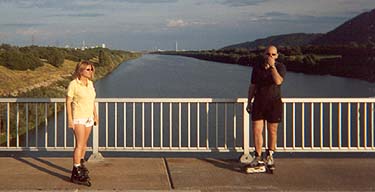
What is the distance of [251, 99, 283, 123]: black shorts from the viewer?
7.62 m

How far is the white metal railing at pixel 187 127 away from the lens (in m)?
8.66

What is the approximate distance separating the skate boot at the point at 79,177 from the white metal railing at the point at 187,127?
4.91 feet

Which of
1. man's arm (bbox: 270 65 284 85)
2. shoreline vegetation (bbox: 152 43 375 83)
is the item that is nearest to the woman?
man's arm (bbox: 270 65 284 85)

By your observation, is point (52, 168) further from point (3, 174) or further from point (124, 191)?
point (124, 191)

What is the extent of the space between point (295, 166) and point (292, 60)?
7500 cm

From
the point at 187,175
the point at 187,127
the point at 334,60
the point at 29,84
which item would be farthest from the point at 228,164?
the point at 334,60

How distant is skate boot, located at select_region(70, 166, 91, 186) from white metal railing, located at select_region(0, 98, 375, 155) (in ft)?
4.91

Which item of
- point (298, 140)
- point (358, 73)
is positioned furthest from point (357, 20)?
point (298, 140)

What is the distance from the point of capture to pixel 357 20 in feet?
269

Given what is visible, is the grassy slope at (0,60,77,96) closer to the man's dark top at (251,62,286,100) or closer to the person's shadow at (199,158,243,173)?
the person's shadow at (199,158,243,173)

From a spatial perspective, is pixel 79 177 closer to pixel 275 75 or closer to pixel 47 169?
pixel 47 169

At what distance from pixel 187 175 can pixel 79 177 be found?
1423 mm

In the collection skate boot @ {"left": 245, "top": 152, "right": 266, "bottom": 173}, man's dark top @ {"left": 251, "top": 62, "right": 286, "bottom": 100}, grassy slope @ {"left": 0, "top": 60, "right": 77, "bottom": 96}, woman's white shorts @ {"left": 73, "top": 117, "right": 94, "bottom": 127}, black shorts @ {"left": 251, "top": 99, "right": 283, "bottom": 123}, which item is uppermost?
grassy slope @ {"left": 0, "top": 60, "right": 77, "bottom": 96}

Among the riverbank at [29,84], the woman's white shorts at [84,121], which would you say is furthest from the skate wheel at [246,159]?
the riverbank at [29,84]
